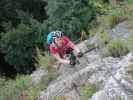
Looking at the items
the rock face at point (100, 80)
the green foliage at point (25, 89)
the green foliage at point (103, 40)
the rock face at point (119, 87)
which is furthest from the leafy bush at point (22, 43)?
the rock face at point (119, 87)

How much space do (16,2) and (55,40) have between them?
10446 millimetres

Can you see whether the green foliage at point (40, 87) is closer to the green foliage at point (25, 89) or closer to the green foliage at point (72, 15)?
the green foliage at point (25, 89)

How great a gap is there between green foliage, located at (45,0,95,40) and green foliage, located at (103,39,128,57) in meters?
5.94

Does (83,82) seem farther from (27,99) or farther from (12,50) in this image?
(12,50)

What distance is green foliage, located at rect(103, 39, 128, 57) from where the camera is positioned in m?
8.66

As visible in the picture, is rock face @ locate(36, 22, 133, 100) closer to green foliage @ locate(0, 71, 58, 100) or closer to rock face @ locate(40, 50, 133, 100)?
rock face @ locate(40, 50, 133, 100)

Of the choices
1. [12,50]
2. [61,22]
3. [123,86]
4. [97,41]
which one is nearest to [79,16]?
[61,22]

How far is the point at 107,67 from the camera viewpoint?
8.17 m

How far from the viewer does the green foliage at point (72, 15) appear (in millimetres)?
14984

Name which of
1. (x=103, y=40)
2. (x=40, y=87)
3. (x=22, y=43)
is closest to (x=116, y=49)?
(x=103, y=40)

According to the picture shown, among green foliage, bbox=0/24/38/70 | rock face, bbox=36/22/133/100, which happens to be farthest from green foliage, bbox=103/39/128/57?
green foliage, bbox=0/24/38/70

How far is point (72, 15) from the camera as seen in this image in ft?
49.4

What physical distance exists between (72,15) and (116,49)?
21.1 feet

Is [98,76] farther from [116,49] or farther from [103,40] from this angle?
[103,40]
